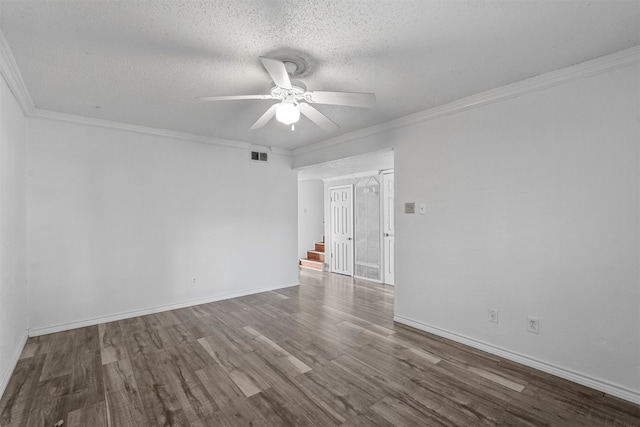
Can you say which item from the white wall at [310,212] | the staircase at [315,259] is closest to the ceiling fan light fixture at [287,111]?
the staircase at [315,259]

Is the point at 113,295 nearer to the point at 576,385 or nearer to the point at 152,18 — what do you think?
the point at 152,18

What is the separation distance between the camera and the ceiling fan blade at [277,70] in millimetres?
1791

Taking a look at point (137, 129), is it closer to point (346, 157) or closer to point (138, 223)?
point (138, 223)

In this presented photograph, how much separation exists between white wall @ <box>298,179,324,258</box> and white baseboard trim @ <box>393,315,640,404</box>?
5.06 metres

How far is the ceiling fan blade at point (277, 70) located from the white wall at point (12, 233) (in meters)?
2.11

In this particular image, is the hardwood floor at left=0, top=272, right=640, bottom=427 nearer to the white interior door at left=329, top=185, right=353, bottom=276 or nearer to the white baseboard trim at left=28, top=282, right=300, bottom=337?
the white baseboard trim at left=28, top=282, right=300, bottom=337

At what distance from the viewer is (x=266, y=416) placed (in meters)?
1.98

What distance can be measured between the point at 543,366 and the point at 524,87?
8.07 feet

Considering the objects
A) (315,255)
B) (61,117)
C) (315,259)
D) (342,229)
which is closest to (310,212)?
(315,255)

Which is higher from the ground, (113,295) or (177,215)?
(177,215)

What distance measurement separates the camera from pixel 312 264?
7699 millimetres

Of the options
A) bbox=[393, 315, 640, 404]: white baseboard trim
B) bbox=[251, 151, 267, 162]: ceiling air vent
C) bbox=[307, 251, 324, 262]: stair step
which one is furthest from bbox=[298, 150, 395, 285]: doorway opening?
bbox=[393, 315, 640, 404]: white baseboard trim

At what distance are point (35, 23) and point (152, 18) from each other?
75 cm

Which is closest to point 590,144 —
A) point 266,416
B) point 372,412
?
point 372,412
